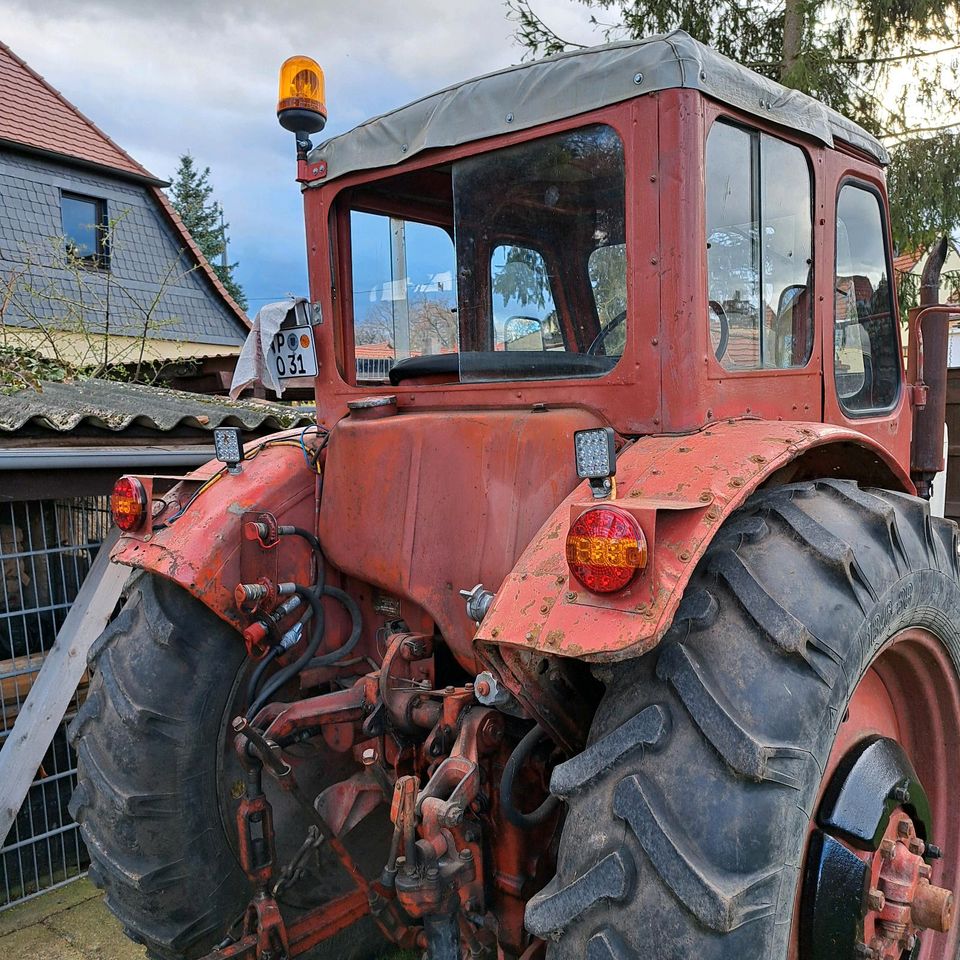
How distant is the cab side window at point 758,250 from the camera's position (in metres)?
2.21

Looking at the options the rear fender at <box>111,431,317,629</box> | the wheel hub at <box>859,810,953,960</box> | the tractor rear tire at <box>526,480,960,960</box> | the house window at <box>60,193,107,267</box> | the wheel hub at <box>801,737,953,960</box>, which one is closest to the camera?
the tractor rear tire at <box>526,480,960,960</box>

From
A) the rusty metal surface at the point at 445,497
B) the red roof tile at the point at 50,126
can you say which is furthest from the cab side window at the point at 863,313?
the red roof tile at the point at 50,126

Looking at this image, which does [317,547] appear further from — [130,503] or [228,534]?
[130,503]

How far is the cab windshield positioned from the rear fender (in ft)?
1.41

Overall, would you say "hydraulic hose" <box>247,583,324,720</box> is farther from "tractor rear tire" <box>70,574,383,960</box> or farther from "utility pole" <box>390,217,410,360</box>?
"utility pole" <box>390,217,410,360</box>

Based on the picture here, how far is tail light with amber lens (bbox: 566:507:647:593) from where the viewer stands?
1577mm

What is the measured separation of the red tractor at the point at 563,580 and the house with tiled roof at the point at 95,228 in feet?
37.3

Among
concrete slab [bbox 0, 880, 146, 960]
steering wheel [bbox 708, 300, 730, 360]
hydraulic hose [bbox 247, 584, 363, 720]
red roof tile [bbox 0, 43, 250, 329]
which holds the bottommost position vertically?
concrete slab [bbox 0, 880, 146, 960]

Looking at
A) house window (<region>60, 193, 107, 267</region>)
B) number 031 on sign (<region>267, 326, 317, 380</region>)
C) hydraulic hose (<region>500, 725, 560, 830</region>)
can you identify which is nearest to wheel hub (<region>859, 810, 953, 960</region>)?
hydraulic hose (<region>500, 725, 560, 830</region>)

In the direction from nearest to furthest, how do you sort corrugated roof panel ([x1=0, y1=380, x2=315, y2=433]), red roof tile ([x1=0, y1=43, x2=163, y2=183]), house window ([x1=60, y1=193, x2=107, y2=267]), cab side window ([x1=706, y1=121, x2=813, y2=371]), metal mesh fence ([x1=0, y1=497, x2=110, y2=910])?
cab side window ([x1=706, y1=121, x2=813, y2=371]), metal mesh fence ([x1=0, y1=497, x2=110, y2=910]), corrugated roof panel ([x1=0, y1=380, x2=315, y2=433]), red roof tile ([x1=0, y1=43, x2=163, y2=183]), house window ([x1=60, y1=193, x2=107, y2=267])

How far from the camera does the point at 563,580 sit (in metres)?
1.73

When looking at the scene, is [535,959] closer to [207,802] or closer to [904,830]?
[904,830]

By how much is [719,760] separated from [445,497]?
1.09 meters

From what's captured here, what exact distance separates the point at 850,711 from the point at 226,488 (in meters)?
1.96
